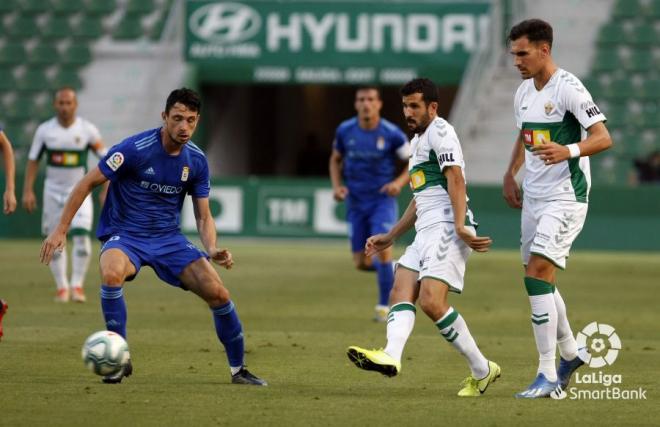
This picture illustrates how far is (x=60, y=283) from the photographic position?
14.4 m

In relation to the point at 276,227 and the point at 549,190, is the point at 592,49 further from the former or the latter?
the point at 549,190

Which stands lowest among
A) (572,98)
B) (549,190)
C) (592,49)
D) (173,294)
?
(173,294)

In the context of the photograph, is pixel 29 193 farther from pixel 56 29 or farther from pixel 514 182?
pixel 56 29

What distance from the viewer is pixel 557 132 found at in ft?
26.1

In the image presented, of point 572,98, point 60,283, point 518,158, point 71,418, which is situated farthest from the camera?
point 60,283

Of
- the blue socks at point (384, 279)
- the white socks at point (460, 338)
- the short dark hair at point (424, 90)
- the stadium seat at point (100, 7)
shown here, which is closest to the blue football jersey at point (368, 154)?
the blue socks at point (384, 279)

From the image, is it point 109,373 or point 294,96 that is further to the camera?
point 294,96

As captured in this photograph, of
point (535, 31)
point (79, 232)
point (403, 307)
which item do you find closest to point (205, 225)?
point (403, 307)

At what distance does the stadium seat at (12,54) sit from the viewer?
2980 cm

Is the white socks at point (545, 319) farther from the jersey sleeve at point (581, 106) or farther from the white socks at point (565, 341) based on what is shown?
the jersey sleeve at point (581, 106)

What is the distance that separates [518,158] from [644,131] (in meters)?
19.5

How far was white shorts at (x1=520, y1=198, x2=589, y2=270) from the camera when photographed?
7.86 m

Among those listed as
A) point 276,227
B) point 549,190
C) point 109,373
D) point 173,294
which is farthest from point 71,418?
point 276,227

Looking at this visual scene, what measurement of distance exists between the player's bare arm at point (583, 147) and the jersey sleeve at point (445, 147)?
0.51 meters
